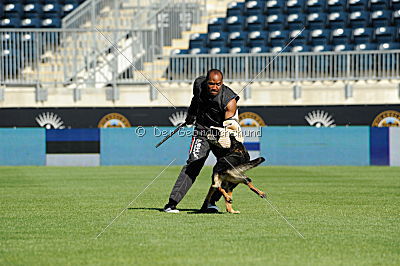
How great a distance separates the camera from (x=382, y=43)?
29984mm

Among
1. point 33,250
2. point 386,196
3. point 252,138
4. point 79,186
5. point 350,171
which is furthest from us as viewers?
point 252,138

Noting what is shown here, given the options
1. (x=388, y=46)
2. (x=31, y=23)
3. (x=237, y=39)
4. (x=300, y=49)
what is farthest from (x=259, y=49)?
(x=31, y=23)

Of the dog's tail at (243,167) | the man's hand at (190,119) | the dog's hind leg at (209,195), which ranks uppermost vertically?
the man's hand at (190,119)

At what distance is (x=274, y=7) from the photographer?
106 feet

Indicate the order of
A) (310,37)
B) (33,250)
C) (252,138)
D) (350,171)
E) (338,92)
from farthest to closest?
(310,37), (338,92), (252,138), (350,171), (33,250)

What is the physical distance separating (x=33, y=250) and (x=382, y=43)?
78.0 feet

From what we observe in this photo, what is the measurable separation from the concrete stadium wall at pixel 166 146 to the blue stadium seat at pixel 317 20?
6.26 metres

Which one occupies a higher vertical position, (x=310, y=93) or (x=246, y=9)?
(x=246, y=9)

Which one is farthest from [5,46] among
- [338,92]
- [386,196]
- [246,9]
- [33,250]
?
[33,250]

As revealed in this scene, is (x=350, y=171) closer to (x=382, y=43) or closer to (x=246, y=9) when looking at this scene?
(x=382, y=43)

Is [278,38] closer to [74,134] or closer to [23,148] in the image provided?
[74,134]

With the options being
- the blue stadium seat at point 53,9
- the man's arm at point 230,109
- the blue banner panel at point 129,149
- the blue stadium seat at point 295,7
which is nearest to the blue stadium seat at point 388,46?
the blue stadium seat at point 295,7

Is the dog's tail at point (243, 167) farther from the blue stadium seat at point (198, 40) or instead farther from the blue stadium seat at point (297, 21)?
the blue stadium seat at point (297, 21)

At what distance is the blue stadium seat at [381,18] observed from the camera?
101 feet
